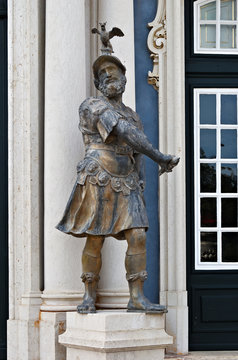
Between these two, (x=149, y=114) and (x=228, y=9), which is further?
(x=228, y=9)

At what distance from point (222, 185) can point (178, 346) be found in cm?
171

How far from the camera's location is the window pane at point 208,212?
8.82 meters

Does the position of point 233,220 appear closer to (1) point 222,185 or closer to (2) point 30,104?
(1) point 222,185

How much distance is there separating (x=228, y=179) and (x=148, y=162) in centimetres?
86

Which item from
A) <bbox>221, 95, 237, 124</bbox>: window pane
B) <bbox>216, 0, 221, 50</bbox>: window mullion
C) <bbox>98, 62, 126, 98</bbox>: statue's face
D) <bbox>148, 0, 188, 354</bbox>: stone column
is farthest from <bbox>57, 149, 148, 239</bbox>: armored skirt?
<bbox>216, 0, 221, 50</bbox>: window mullion

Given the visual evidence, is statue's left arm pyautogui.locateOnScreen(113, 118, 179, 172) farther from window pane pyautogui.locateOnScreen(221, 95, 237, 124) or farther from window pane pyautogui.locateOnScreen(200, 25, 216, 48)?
window pane pyautogui.locateOnScreen(200, 25, 216, 48)

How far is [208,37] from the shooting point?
899cm

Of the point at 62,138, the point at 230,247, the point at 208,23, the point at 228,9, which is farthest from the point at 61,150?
the point at 228,9

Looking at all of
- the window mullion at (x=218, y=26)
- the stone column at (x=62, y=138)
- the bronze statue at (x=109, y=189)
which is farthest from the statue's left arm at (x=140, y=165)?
the window mullion at (x=218, y=26)

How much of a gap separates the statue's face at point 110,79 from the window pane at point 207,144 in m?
1.78

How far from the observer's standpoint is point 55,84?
26.2ft

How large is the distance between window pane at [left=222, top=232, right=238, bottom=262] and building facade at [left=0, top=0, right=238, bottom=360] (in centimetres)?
1

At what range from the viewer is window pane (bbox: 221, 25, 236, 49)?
9.02 m

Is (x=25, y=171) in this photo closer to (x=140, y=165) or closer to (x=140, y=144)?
(x=140, y=165)
